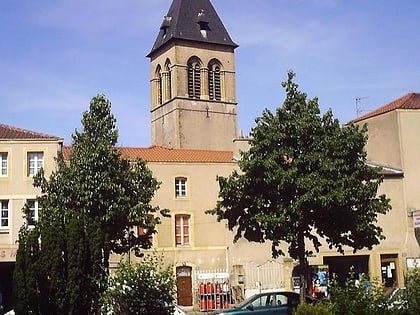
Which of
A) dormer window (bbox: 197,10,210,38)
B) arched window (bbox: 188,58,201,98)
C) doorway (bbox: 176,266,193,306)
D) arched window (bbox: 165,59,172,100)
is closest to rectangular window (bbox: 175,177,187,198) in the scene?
doorway (bbox: 176,266,193,306)

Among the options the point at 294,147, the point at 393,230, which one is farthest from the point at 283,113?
the point at 393,230

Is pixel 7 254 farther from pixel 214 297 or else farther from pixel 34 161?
pixel 214 297

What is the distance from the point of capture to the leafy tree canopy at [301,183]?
22.6m

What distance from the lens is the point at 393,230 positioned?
3944cm

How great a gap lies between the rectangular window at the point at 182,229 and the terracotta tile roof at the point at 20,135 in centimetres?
873

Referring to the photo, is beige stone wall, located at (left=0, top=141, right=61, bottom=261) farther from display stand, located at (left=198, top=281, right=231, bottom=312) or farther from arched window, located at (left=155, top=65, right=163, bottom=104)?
arched window, located at (left=155, top=65, right=163, bottom=104)

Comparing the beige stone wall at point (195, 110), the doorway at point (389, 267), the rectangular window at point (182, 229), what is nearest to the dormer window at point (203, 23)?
the beige stone wall at point (195, 110)

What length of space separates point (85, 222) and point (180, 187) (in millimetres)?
21919

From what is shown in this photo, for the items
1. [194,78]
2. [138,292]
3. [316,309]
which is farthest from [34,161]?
[194,78]

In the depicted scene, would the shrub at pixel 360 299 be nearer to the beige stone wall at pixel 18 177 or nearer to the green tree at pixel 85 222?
the green tree at pixel 85 222

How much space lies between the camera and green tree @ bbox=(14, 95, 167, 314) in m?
17.6

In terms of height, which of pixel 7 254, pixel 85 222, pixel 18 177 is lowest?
pixel 7 254

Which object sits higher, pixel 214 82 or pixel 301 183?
pixel 214 82

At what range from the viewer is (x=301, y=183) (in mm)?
22422
